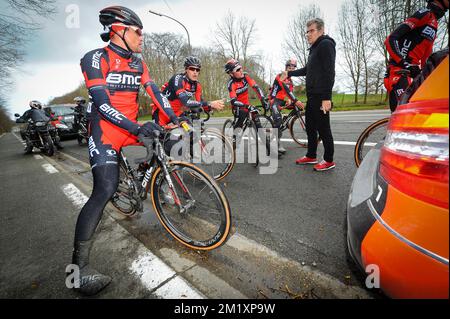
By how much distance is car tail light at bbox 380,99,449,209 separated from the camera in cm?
78

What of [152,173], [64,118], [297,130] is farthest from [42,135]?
[297,130]

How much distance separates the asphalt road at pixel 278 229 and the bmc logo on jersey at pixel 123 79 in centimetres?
162

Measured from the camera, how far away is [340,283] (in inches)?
60.9

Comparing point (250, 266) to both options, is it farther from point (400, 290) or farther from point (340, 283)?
point (400, 290)

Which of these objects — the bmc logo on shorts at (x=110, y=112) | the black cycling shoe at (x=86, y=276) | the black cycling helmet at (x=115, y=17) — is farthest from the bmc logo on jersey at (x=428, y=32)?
the black cycling shoe at (x=86, y=276)

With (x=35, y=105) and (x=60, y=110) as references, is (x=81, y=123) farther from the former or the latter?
(x=60, y=110)

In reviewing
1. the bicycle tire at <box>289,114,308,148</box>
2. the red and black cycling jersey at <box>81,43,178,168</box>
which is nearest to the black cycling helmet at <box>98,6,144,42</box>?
the red and black cycling jersey at <box>81,43,178,168</box>

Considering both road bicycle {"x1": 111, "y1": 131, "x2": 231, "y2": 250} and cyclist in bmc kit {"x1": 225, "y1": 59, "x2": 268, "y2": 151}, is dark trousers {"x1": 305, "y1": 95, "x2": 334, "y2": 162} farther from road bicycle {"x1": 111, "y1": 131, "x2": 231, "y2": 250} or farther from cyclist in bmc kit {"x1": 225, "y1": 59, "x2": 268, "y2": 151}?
road bicycle {"x1": 111, "y1": 131, "x2": 231, "y2": 250}

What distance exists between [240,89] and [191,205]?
3.75 meters

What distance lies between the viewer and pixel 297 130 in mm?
6352

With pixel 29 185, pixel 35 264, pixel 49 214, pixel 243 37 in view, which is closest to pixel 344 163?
pixel 35 264

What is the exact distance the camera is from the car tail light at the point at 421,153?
775 mm

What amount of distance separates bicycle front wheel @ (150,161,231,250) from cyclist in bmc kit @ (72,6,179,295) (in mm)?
454

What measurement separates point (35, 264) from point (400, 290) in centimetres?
Result: 285
